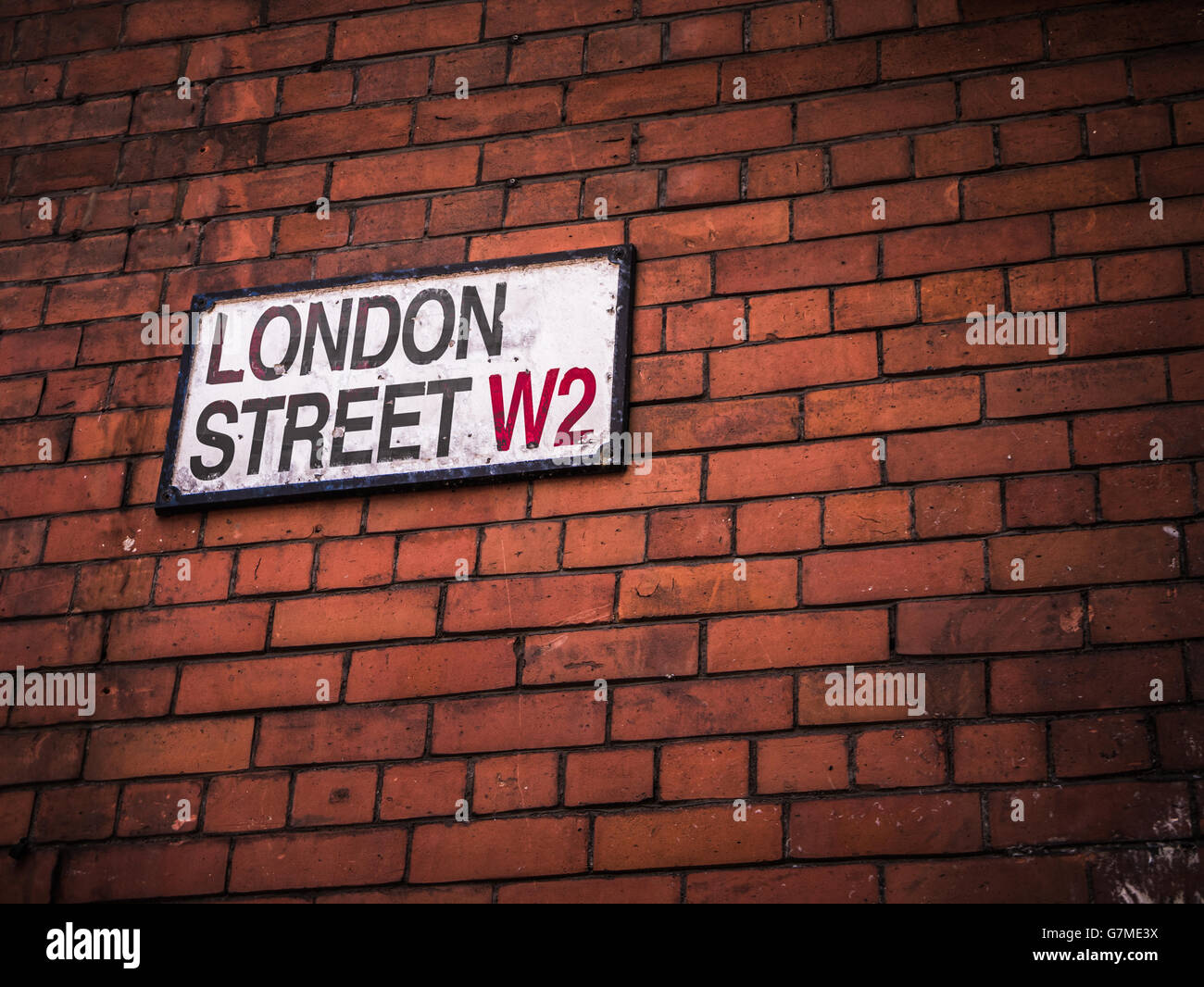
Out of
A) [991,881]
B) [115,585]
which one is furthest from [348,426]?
[991,881]

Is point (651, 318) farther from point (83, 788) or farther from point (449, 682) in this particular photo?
point (83, 788)

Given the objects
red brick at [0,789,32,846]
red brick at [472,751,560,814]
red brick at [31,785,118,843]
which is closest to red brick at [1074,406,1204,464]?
red brick at [472,751,560,814]

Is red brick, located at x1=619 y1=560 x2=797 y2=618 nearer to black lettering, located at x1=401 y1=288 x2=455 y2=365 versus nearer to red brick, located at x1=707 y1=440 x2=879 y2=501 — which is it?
red brick, located at x1=707 y1=440 x2=879 y2=501

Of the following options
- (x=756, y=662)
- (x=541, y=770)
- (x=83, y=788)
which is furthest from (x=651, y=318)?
(x=83, y=788)

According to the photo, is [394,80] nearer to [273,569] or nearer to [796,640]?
[273,569]

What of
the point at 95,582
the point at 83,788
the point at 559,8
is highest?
the point at 559,8

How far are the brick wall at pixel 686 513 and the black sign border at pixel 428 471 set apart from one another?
0.11 feet

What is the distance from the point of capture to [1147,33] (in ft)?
7.86

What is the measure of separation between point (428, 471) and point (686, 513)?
1.49ft

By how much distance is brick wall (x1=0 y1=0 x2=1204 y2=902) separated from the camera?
80.0 inches

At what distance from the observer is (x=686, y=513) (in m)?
2.25

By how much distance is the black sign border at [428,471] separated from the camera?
2312 mm

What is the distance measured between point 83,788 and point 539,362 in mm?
1048
